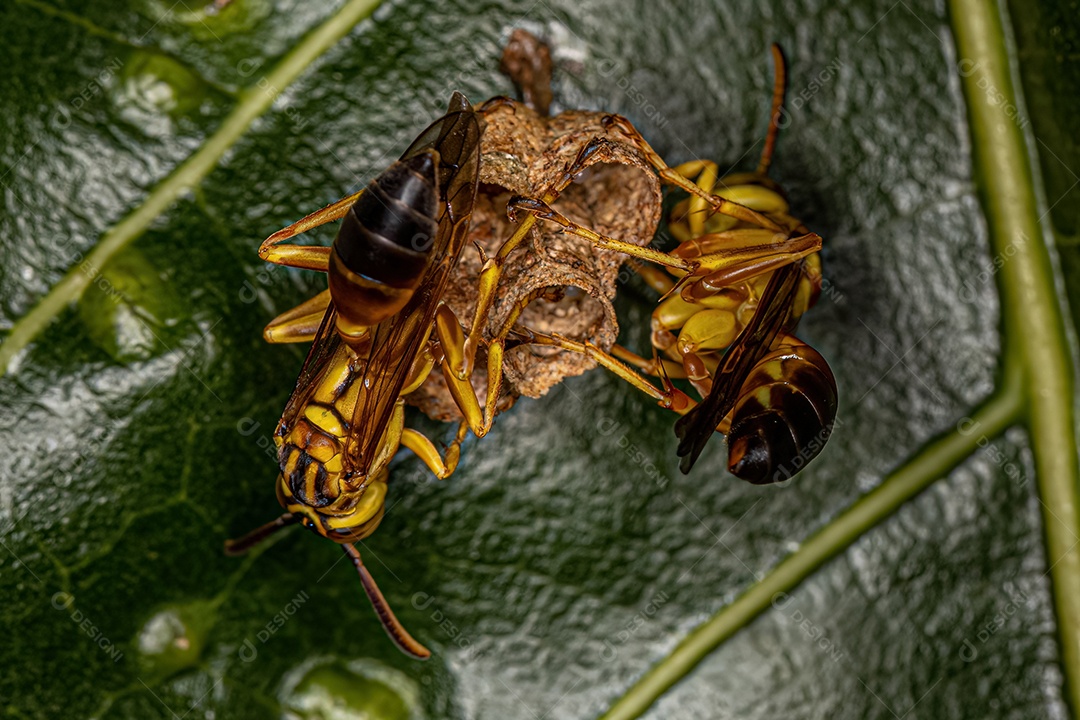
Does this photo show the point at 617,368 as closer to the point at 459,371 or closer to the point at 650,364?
the point at 650,364

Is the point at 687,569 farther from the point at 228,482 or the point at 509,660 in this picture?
the point at 228,482

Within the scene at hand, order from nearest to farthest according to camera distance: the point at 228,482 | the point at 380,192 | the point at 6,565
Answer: the point at 380,192
the point at 6,565
the point at 228,482

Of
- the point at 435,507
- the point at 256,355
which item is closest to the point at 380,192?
the point at 256,355

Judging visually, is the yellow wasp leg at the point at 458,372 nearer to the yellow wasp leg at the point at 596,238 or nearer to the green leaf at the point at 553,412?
the green leaf at the point at 553,412

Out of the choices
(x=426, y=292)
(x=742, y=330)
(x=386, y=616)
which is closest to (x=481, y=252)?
(x=426, y=292)

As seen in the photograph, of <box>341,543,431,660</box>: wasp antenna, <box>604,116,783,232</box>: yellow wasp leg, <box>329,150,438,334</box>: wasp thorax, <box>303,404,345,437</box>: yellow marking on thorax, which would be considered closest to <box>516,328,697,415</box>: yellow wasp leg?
<box>329,150,438,334</box>: wasp thorax
